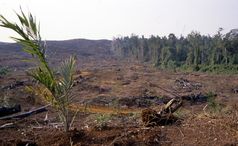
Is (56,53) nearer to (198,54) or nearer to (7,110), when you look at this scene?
(7,110)

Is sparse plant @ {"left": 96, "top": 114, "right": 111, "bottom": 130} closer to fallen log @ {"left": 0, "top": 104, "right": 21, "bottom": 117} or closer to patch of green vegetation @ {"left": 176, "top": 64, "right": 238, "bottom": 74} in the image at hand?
fallen log @ {"left": 0, "top": 104, "right": 21, "bottom": 117}

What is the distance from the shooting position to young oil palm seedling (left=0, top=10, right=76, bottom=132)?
18.1 ft

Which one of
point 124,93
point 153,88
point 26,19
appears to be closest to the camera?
point 26,19

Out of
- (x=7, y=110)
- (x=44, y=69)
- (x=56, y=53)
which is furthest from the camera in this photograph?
(x=7, y=110)

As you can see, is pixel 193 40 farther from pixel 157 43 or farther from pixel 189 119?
pixel 189 119

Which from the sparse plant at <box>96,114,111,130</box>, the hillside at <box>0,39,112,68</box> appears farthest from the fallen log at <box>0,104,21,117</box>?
the sparse plant at <box>96,114,111,130</box>

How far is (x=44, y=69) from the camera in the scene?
577 centimetres

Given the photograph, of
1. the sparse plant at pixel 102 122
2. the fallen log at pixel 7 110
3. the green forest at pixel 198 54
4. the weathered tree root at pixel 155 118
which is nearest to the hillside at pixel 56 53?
the fallen log at pixel 7 110

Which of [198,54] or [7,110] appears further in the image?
[198,54]

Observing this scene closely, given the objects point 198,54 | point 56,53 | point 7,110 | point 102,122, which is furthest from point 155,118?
point 198,54

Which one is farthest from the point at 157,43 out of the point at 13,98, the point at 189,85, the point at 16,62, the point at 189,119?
the point at 189,119

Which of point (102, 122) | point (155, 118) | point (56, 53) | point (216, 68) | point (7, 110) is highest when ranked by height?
point (56, 53)

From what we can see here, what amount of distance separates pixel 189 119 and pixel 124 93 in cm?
1514

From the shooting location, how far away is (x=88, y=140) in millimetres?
5773
